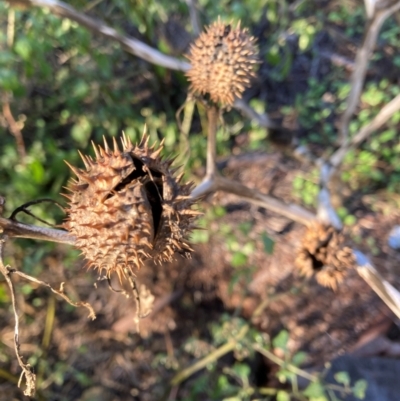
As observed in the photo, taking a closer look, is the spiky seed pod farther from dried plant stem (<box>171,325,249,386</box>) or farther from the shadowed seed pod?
dried plant stem (<box>171,325,249,386</box>)

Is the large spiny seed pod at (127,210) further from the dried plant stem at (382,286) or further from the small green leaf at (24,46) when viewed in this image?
the small green leaf at (24,46)

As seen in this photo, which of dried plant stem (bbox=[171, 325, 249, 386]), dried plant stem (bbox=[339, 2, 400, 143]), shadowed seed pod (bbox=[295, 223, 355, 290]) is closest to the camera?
shadowed seed pod (bbox=[295, 223, 355, 290])

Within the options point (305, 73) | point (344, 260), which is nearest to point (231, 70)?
point (344, 260)

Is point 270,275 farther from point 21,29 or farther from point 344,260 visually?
point 21,29

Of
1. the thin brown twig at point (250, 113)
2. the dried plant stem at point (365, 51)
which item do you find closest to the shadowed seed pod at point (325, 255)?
the thin brown twig at point (250, 113)

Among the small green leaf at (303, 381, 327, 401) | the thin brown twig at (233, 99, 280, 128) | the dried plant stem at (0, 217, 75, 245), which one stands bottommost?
the small green leaf at (303, 381, 327, 401)

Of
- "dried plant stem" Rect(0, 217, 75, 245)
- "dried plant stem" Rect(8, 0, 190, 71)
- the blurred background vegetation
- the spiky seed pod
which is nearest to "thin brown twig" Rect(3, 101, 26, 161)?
the blurred background vegetation
